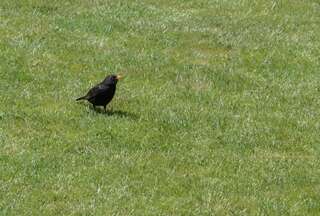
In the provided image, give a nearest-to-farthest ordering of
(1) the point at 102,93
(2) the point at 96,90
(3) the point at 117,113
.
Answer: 1. (1) the point at 102,93
2. (2) the point at 96,90
3. (3) the point at 117,113

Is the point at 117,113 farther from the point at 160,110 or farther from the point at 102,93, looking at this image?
the point at 160,110

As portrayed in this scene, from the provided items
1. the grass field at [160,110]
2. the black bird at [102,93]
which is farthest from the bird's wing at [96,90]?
the grass field at [160,110]

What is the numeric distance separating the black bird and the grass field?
0.33m

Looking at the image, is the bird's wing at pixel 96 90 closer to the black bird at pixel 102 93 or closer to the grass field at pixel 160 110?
the black bird at pixel 102 93

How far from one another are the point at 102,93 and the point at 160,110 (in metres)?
1.86

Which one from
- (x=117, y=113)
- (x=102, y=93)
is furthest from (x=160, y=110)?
(x=102, y=93)

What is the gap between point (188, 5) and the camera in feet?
105

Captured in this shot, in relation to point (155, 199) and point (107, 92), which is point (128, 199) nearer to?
point (155, 199)

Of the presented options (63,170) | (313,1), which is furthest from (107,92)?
(313,1)

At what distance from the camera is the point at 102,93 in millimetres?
19875

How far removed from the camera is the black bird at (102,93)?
20.0 m

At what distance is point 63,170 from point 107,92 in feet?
12.2

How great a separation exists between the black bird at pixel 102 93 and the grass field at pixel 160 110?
33 centimetres

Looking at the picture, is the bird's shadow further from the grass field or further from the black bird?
the black bird
